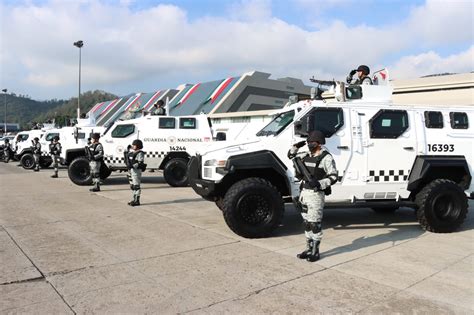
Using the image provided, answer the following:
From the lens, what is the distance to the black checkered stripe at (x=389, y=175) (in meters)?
6.86

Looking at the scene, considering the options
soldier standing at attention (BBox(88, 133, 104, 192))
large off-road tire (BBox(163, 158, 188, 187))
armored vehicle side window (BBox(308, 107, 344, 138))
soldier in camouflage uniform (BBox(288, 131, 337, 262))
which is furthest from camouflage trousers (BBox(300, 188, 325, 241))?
large off-road tire (BBox(163, 158, 188, 187))

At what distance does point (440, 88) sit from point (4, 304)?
71.8 feet

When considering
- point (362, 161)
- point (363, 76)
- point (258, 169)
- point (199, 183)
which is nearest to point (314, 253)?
point (258, 169)

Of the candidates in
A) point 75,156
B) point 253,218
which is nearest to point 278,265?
point 253,218

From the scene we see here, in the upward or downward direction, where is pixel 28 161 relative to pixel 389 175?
upward

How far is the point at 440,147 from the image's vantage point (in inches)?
280

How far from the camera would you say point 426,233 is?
6910 mm

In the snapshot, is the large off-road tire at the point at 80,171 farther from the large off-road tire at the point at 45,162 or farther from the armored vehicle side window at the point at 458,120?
the armored vehicle side window at the point at 458,120

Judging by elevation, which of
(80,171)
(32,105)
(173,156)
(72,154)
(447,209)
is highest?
(32,105)

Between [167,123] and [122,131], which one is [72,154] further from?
[167,123]

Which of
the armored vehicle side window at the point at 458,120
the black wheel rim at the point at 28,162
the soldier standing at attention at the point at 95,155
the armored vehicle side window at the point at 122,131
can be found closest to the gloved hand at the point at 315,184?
the armored vehicle side window at the point at 458,120

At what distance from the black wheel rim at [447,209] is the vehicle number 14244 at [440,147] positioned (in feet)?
2.59

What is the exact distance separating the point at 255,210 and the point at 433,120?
359cm

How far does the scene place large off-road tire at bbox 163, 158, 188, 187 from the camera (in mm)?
13227
